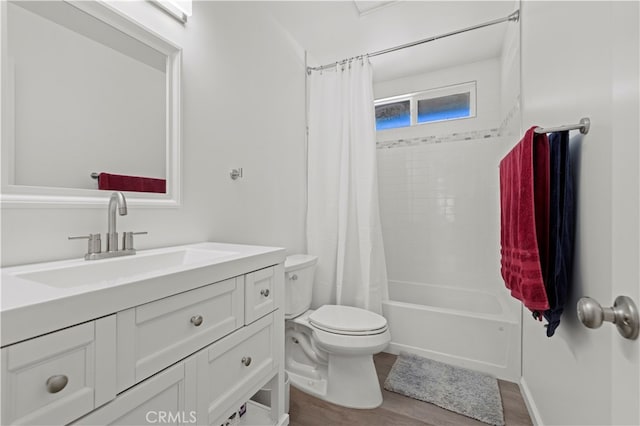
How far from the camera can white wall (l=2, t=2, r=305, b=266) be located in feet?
3.10

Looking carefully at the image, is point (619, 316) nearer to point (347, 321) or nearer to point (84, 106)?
point (347, 321)

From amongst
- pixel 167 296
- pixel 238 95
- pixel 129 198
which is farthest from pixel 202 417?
pixel 238 95

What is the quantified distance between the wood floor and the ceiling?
95.7 inches

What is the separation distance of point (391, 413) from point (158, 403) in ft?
4.02

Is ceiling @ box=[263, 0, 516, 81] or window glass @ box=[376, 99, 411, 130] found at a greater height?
ceiling @ box=[263, 0, 516, 81]

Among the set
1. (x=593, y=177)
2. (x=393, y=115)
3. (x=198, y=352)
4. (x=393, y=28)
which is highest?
(x=393, y=28)

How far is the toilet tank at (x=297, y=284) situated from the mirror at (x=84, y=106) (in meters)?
0.76

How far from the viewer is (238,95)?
1679 millimetres

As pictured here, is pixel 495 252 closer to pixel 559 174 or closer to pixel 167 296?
pixel 559 174

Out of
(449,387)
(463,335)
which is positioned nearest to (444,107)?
(463,335)

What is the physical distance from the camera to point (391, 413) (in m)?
1.48

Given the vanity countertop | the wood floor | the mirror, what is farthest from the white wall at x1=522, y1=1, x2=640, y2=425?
the mirror

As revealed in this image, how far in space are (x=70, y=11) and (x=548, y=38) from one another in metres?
1.92

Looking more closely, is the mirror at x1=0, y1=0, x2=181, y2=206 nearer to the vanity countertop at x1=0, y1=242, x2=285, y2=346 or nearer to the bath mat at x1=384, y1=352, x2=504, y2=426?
the vanity countertop at x1=0, y1=242, x2=285, y2=346
